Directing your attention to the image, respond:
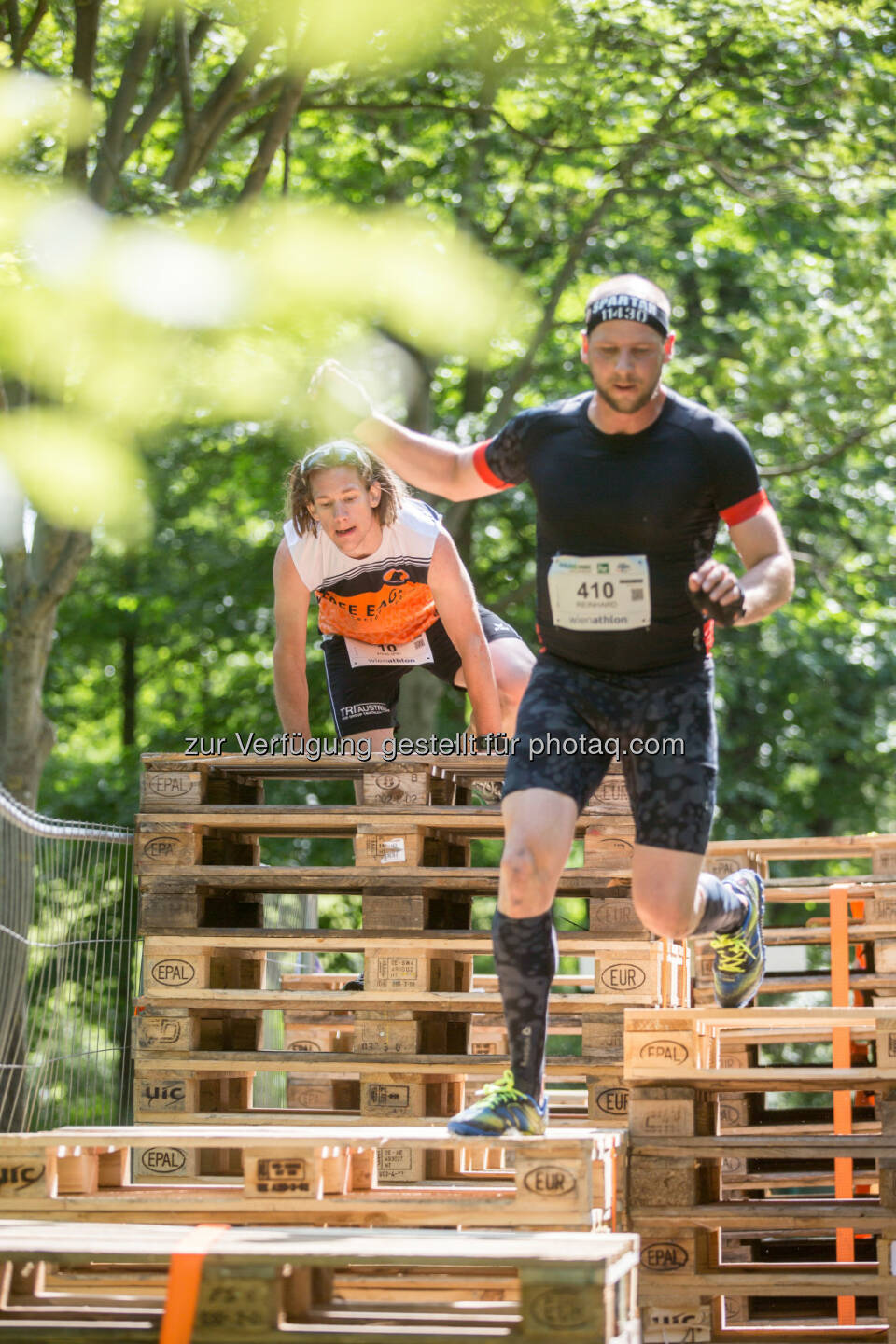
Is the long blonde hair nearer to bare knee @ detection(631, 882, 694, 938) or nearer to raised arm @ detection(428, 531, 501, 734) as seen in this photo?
raised arm @ detection(428, 531, 501, 734)

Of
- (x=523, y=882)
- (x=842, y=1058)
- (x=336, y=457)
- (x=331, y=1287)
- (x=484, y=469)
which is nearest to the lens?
(x=331, y=1287)

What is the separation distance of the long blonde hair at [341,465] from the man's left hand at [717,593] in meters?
2.41

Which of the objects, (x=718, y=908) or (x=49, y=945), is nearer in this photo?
(x=718, y=908)

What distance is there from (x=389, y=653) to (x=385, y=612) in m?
0.30

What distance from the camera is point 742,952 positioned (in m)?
5.84

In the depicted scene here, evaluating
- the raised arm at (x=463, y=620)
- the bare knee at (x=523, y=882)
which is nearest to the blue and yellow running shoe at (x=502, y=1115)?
the bare knee at (x=523, y=882)

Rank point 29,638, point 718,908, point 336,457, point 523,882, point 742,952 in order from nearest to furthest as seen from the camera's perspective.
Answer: point 523,882 → point 718,908 → point 742,952 → point 336,457 → point 29,638

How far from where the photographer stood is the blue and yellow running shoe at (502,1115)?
4.52 m

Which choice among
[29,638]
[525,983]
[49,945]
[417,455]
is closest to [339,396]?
[417,455]

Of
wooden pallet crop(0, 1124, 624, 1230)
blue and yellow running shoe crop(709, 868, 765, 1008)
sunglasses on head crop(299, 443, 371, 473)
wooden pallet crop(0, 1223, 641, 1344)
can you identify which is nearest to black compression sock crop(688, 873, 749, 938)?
blue and yellow running shoe crop(709, 868, 765, 1008)

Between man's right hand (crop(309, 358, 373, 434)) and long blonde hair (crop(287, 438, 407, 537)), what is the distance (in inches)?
54.3

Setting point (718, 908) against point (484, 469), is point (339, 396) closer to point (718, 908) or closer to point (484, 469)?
point (484, 469)

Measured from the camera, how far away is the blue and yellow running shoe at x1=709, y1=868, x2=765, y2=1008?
5.81 m

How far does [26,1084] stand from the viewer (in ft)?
30.4
